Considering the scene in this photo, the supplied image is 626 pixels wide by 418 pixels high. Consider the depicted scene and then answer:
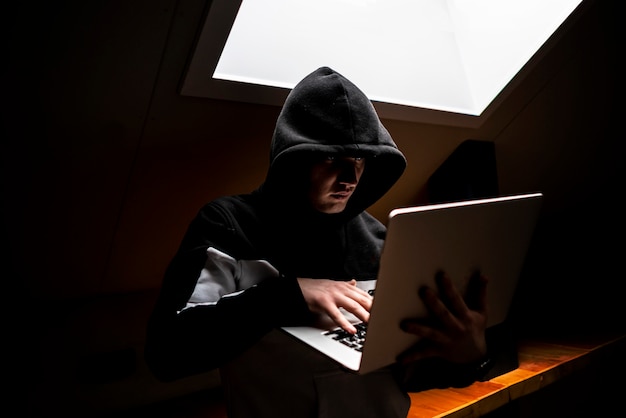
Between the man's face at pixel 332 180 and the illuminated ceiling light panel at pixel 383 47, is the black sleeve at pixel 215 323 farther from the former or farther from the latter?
the illuminated ceiling light panel at pixel 383 47

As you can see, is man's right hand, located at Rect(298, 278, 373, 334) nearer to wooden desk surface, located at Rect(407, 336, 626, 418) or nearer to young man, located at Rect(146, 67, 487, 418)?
young man, located at Rect(146, 67, 487, 418)

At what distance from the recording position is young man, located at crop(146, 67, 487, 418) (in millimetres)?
740

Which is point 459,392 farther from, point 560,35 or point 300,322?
point 560,35

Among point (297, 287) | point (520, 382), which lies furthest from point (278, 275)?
point (520, 382)

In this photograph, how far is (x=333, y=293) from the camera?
78cm

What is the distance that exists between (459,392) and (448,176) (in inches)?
33.6

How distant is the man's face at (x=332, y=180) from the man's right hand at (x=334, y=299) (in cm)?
22

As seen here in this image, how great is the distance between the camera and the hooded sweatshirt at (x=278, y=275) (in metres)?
0.75

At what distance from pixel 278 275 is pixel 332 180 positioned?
23cm

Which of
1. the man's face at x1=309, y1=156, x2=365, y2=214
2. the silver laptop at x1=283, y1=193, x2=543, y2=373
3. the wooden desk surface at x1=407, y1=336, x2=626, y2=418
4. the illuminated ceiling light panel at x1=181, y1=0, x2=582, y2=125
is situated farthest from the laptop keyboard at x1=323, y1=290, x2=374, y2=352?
the illuminated ceiling light panel at x1=181, y1=0, x2=582, y2=125

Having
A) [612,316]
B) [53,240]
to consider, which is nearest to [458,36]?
[612,316]

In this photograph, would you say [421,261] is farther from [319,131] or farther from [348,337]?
[319,131]

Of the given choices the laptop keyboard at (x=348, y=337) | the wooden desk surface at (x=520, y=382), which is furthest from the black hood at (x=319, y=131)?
the wooden desk surface at (x=520, y=382)

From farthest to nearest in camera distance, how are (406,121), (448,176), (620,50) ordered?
1. (448,176)
2. (620,50)
3. (406,121)
